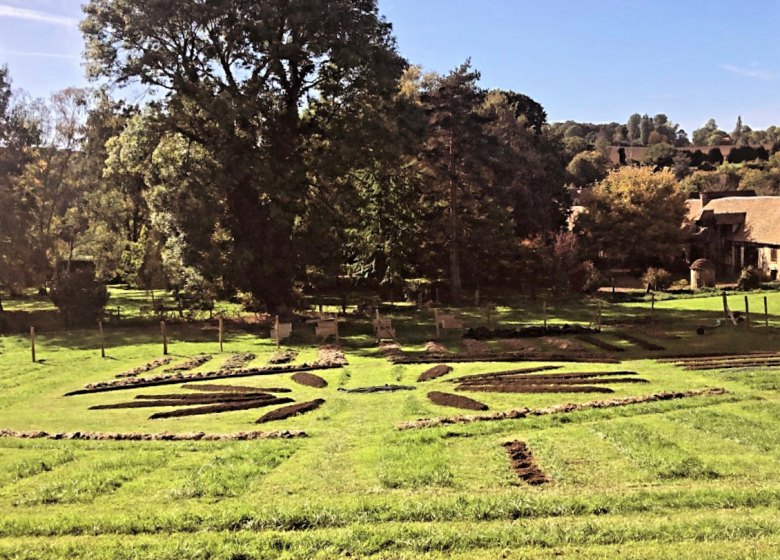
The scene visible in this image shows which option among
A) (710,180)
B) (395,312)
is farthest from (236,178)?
(710,180)

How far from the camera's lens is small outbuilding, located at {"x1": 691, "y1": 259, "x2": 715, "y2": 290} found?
53438 mm

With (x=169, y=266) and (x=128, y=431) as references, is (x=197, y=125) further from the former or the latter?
(x=128, y=431)

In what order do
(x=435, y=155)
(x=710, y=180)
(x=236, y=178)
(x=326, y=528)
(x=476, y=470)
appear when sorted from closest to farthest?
(x=326, y=528) < (x=476, y=470) < (x=236, y=178) < (x=435, y=155) < (x=710, y=180)

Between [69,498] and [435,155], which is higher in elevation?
[435,155]

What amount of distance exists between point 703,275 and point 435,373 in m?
40.2

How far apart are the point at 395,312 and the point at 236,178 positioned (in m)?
14.5

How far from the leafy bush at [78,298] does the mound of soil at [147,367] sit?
57.1 ft

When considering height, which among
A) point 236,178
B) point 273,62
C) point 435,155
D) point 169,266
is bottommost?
point 169,266

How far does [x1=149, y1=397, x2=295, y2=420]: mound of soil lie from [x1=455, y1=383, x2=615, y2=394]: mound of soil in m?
5.37

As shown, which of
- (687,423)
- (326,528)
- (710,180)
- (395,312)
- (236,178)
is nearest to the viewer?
(326,528)

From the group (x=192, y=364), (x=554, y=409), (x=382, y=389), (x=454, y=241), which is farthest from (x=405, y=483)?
(x=454, y=241)

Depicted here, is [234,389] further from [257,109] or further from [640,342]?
[257,109]

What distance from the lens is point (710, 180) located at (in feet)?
342

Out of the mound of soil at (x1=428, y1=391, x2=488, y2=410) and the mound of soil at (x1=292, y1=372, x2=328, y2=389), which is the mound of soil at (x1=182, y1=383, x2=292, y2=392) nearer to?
the mound of soil at (x1=292, y1=372, x2=328, y2=389)
